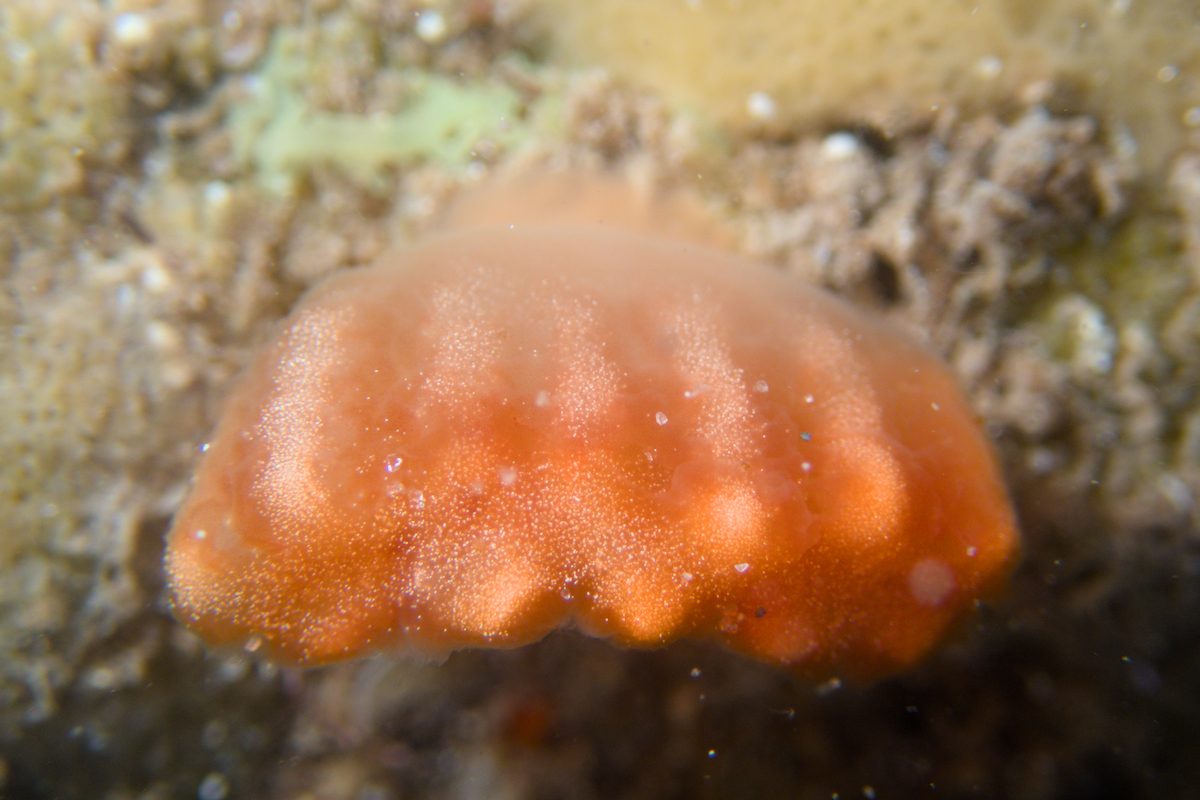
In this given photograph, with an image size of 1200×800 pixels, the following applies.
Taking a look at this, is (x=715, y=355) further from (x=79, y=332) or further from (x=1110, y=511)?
(x=79, y=332)

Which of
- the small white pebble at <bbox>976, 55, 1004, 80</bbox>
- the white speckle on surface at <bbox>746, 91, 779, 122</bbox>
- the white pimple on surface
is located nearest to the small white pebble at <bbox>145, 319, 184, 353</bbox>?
the white pimple on surface

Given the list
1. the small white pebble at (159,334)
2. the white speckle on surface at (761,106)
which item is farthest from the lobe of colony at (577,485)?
the white speckle on surface at (761,106)

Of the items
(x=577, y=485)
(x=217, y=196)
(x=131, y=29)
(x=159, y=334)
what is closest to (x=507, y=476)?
(x=577, y=485)

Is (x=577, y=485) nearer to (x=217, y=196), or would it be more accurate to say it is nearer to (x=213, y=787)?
(x=217, y=196)

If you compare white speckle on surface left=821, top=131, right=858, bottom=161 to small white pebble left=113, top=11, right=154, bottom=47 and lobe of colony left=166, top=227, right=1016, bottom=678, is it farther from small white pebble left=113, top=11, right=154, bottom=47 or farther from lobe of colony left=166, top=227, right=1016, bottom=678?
small white pebble left=113, top=11, right=154, bottom=47

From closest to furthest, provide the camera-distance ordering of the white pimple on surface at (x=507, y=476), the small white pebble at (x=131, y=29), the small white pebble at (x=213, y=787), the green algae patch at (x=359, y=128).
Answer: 1. the white pimple on surface at (x=507, y=476)
2. the small white pebble at (x=131, y=29)
3. the green algae patch at (x=359, y=128)
4. the small white pebble at (x=213, y=787)

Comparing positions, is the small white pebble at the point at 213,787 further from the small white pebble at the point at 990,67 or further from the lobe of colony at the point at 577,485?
the small white pebble at the point at 990,67

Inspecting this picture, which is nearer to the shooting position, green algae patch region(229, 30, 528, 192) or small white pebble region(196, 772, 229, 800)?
green algae patch region(229, 30, 528, 192)
